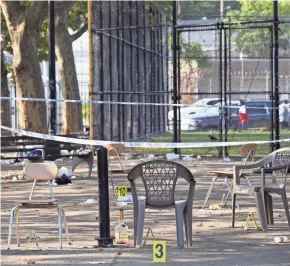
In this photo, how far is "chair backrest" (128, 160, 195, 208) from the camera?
10.9 m

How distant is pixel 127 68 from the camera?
2584cm

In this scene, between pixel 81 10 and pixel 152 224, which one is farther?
pixel 81 10

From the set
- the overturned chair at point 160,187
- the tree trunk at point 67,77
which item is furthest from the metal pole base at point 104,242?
the tree trunk at point 67,77

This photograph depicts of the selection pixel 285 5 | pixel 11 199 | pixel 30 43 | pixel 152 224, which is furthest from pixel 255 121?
pixel 152 224

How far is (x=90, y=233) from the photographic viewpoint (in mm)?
12039

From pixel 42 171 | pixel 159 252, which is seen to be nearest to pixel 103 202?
pixel 42 171

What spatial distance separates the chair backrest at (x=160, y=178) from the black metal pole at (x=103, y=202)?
291 millimetres

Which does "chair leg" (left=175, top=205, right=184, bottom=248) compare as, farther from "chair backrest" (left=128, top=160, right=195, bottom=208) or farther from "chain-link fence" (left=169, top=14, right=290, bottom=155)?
"chain-link fence" (left=169, top=14, right=290, bottom=155)

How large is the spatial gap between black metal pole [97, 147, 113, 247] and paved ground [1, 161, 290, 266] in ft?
0.40

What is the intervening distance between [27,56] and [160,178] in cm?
1628

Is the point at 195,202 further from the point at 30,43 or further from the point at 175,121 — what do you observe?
the point at 30,43

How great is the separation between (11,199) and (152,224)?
153 inches

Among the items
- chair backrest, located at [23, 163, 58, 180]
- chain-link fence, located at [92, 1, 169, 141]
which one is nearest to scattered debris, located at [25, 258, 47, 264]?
chair backrest, located at [23, 163, 58, 180]

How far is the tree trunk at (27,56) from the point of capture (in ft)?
85.4
